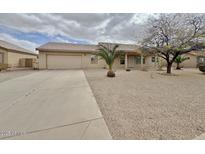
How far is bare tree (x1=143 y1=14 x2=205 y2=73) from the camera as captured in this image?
1229cm

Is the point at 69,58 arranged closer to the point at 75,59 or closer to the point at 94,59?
the point at 75,59

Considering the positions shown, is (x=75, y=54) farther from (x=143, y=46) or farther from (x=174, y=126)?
(x=174, y=126)

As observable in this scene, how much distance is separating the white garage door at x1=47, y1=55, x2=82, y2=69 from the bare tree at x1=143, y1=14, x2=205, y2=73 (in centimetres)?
1105

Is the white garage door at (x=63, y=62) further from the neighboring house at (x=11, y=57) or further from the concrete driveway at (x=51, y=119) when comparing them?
the concrete driveway at (x=51, y=119)

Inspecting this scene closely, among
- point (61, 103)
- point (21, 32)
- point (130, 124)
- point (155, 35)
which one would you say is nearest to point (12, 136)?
point (61, 103)

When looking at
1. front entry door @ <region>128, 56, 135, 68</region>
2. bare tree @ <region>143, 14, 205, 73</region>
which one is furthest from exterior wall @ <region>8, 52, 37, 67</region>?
bare tree @ <region>143, 14, 205, 73</region>

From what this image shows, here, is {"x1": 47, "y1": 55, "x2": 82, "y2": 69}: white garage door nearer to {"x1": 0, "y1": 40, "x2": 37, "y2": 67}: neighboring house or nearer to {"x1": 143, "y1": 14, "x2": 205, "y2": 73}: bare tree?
{"x1": 0, "y1": 40, "x2": 37, "y2": 67}: neighboring house

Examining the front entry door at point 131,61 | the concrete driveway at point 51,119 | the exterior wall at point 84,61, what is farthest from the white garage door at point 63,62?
the concrete driveway at point 51,119

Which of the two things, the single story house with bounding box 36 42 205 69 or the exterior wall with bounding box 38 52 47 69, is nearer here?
the exterior wall with bounding box 38 52 47 69

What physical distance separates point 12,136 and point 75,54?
1976 centimetres

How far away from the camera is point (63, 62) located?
21.2m

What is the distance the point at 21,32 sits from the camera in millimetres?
18391

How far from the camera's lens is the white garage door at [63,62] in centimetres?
2053

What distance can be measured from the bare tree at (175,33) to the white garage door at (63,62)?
11050mm
